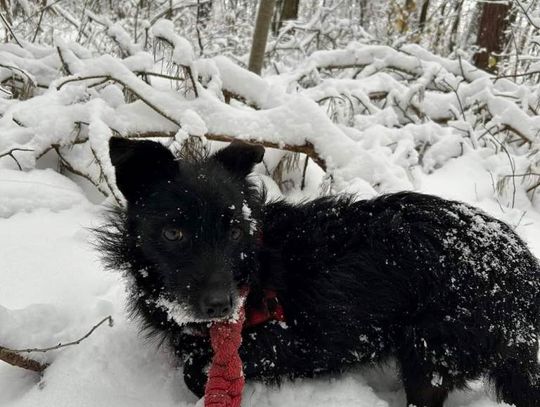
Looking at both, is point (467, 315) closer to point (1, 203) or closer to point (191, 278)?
point (191, 278)

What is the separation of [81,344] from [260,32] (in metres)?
4.30

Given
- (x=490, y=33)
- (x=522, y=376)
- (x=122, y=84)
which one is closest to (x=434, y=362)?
(x=522, y=376)

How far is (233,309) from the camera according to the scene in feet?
7.02

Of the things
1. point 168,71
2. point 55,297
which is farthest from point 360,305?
point 168,71

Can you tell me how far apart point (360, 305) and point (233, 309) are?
2.43 ft

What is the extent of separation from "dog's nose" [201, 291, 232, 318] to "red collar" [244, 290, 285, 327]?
438 millimetres

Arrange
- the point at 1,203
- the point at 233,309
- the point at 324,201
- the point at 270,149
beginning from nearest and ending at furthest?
the point at 233,309, the point at 324,201, the point at 1,203, the point at 270,149

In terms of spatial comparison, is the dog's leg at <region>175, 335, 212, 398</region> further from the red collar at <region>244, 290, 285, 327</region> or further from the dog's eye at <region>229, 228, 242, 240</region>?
the dog's eye at <region>229, 228, 242, 240</region>

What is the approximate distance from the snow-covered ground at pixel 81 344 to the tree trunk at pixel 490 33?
9300 mm

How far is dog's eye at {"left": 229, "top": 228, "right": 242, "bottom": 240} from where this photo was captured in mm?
2320

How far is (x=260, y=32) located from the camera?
5711mm

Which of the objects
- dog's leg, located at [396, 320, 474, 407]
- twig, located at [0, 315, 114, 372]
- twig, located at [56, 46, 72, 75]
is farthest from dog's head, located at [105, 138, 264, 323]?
twig, located at [56, 46, 72, 75]

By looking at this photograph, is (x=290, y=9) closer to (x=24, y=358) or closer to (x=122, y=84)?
(x=122, y=84)

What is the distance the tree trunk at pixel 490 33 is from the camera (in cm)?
1011
